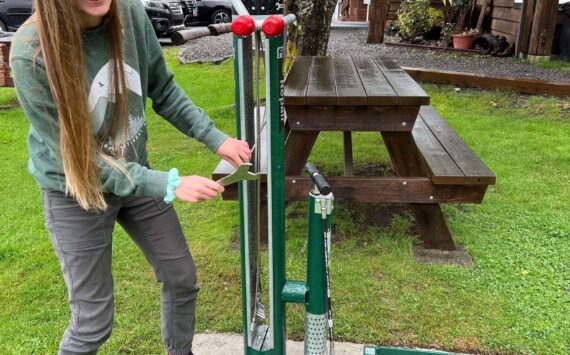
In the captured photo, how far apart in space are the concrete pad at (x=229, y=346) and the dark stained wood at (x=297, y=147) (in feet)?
3.67

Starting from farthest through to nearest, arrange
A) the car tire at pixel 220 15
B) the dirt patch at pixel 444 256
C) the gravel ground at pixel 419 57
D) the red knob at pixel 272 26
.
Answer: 1. the car tire at pixel 220 15
2. the gravel ground at pixel 419 57
3. the dirt patch at pixel 444 256
4. the red knob at pixel 272 26

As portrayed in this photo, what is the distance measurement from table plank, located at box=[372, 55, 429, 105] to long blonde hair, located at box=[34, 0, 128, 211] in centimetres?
164

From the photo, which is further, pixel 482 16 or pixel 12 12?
pixel 12 12

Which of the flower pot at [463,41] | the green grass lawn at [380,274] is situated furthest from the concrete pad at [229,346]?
the flower pot at [463,41]

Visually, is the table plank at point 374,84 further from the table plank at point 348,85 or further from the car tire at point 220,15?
the car tire at point 220,15

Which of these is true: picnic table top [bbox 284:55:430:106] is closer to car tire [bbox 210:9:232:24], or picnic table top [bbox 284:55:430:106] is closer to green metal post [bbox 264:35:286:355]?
green metal post [bbox 264:35:286:355]

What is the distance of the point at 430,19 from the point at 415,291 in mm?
9814

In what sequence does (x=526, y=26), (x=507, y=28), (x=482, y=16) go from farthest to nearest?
1. (x=482, y=16)
2. (x=507, y=28)
3. (x=526, y=26)

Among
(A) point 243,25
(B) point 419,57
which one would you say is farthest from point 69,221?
(B) point 419,57

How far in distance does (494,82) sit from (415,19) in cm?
526

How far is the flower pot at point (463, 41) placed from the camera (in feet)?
33.6

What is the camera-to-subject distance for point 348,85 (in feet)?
10.3

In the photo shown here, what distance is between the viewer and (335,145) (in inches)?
207

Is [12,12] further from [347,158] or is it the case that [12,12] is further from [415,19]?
[347,158]
